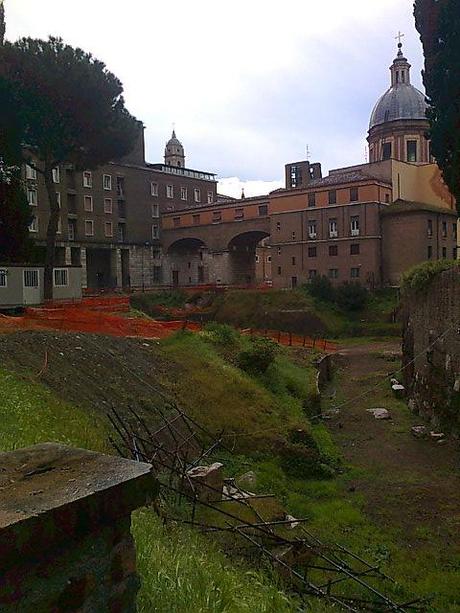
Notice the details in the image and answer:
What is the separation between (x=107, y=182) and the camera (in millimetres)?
53344

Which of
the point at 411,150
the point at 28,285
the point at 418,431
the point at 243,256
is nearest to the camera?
the point at 418,431

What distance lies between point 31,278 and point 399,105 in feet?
130

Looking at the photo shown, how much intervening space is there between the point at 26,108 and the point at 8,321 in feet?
50.9

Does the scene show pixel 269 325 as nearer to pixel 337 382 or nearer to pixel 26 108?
pixel 337 382

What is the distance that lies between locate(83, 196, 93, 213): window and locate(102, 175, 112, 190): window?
207 cm

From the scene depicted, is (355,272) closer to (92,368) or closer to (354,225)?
(354,225)

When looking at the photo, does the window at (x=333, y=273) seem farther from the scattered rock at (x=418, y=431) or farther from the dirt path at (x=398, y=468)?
the scattered rock at (x=418, y=431)

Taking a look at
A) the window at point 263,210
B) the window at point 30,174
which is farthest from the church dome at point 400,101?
the window at point 30,174

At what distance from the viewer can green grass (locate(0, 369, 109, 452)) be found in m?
7.73

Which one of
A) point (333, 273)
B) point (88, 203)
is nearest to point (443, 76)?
point (333, 273)

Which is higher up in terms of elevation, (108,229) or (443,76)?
(443,76)

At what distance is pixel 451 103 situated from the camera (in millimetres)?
18609

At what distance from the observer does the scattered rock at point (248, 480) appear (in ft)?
34.8

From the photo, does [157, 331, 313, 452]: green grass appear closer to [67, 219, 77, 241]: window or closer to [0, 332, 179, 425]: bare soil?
[0, 332, 179, 425]: bare soil
